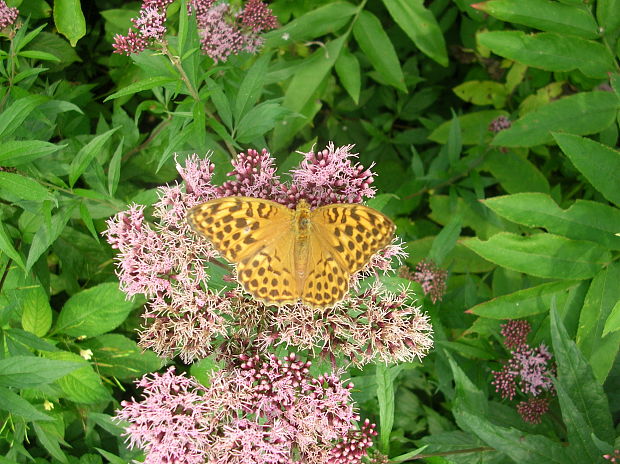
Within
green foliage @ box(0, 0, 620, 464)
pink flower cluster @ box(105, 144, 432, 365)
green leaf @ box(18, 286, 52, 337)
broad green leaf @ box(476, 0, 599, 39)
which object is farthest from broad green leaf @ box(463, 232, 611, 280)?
green leaf @ box(18, 286, 52, 337)

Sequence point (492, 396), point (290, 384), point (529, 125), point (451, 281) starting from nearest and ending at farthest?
point (290, 384)
point (529, 125)
point (492, 396)
point (451, 281)

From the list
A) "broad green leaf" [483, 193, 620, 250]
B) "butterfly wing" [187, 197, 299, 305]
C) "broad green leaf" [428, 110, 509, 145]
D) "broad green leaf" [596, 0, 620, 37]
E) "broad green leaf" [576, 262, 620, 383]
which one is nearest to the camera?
"butterfly wing" [187, 197, 299, 305]

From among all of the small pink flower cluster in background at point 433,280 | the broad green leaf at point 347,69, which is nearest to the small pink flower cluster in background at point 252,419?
the small pink flower cluster in background at point 433,280

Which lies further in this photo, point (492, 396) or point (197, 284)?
point (492, 396)

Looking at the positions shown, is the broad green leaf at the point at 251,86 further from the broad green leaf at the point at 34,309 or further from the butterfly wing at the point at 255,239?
the broad green leaf at the point at 34,309

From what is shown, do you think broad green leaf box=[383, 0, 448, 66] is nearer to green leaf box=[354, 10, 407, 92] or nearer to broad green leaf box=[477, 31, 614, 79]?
green leaf box=[354, 10, 407, 92]

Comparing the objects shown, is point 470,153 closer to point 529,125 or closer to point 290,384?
point 529,125

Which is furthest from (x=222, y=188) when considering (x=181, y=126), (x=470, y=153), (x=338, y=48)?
(x=470, y=153)
